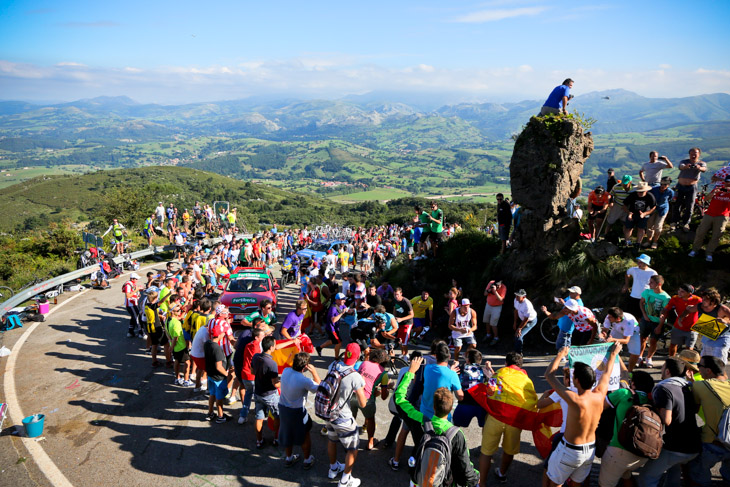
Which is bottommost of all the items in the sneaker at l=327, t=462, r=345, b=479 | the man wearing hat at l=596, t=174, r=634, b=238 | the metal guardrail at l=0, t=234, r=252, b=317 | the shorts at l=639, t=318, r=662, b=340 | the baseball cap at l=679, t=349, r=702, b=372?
the metal guardrail at l=0, t=234, r=252, b=317

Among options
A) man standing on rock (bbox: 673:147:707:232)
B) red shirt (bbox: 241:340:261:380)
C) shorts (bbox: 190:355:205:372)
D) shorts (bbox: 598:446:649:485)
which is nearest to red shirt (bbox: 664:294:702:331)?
shorts (bbox: 598:446:649:485)

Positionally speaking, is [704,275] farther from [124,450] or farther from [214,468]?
[124,450]

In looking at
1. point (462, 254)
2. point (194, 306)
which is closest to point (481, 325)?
point (462, 254)

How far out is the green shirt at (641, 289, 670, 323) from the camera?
7.15 m

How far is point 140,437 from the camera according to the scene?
20.9 ft

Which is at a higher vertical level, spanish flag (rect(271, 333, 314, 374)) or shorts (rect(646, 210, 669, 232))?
shorts (rect(646, 210, 669, 232))

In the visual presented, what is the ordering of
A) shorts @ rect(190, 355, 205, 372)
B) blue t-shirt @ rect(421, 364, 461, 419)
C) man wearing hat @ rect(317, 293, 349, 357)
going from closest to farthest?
1. blue t-shirt @ rect(421, 364, 461, 419)
2. shorts @ rect(190, 355, 205, 372)
3. man wearing hat @ rect(317, 293, 349, 357)

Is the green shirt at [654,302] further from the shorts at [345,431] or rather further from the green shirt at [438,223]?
the green shirt at [438,223]

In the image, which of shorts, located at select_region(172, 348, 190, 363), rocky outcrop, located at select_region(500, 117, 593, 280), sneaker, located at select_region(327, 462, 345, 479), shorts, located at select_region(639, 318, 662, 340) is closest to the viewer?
sneaker, located at select_region(327, 462, 345, 479)

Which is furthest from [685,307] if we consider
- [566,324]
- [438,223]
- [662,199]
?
[438,223]

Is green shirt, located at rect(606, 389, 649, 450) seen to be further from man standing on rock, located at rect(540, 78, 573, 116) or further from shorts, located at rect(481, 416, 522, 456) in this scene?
man standing on rock, located at rect(540, 78, 573, 116)

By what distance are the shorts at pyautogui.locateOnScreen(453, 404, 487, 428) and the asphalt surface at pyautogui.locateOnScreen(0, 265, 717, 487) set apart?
86 centimetres

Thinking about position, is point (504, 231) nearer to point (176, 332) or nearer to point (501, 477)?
point (501, 477)

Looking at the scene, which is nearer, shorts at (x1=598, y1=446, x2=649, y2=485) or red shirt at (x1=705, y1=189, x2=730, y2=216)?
shorts at (x1=598, y1=446, x2=649, y2=485)
